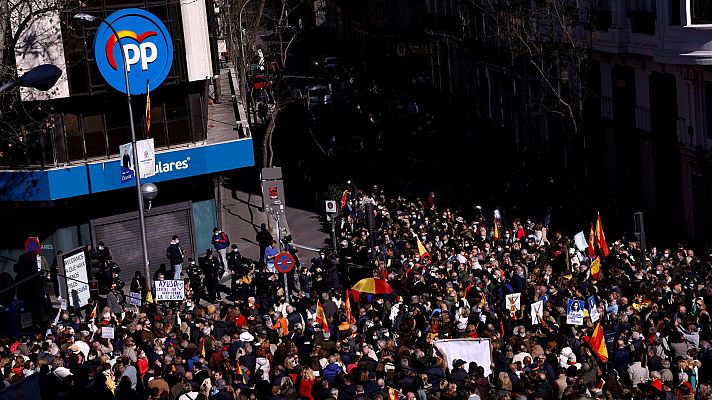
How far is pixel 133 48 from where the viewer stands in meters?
36.2

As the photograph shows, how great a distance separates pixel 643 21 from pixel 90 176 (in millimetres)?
16397

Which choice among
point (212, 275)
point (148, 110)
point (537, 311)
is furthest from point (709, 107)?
point (148, 110)

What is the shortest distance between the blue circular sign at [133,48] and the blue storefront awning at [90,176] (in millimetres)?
2182

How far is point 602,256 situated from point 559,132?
18768 millimetres

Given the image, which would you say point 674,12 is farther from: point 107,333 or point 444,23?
point 444,23

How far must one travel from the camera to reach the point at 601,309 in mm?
22391

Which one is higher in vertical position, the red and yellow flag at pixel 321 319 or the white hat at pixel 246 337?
the white hat at pixel 246 337

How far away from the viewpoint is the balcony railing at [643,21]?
3650 centimetres

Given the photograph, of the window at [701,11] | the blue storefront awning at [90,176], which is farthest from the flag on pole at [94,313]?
the window at [701,11]

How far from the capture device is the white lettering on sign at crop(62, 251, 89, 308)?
2906 centimetres

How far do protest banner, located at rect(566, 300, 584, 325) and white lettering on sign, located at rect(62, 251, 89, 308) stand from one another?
39.3ft

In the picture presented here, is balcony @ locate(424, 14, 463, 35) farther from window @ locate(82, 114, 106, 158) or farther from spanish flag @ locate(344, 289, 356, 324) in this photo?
spanish flag @ locate(344, 289, 356, 324)

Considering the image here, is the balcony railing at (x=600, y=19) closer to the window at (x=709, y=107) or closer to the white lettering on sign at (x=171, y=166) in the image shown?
the window at (x=709, y=107)

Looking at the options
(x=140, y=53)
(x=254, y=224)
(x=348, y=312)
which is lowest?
(x=254, y=224)
